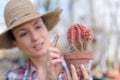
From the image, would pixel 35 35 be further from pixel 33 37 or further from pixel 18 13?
pixel 18 13

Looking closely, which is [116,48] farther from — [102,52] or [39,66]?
[39,66]

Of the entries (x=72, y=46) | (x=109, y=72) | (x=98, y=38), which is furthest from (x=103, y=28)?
(x=72, y=46)

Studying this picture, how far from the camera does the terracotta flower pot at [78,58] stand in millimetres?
2238

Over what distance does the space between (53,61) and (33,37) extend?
1.53 feet

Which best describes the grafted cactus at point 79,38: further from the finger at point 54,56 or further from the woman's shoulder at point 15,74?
the woman's shoulder at point 15,74

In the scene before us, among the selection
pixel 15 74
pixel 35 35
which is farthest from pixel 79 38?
pixel 15 74

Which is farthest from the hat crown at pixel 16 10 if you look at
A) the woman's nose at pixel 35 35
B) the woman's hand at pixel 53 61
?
the woman's hand at pixel 53 61

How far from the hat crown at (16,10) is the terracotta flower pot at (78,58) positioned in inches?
25.6

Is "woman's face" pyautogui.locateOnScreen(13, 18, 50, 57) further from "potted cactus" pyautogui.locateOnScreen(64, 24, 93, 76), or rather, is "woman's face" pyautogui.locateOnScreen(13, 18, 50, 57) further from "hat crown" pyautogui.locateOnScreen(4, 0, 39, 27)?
"potted cactus" pyautogui.locateOnScreen(64, 24, 93, 76)

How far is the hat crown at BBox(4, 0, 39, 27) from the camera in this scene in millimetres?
2807

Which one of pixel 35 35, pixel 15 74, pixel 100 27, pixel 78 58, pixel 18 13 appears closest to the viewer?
pixel 78 58

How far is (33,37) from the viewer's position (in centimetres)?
269

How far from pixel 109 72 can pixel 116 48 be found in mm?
401

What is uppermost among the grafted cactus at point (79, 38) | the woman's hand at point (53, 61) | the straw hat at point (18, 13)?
the straw hat at point (18, 13)
